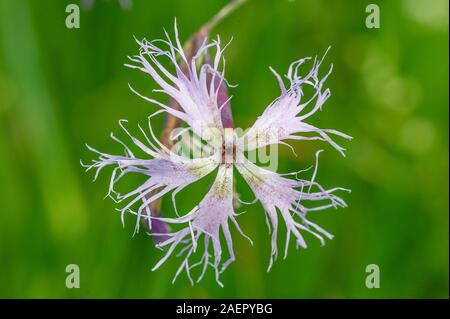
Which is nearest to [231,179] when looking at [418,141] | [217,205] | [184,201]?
[217,205]

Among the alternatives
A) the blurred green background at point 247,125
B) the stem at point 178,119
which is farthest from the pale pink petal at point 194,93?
the blurred green background at point 247,125

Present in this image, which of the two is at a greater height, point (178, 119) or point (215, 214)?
point (178, 119)

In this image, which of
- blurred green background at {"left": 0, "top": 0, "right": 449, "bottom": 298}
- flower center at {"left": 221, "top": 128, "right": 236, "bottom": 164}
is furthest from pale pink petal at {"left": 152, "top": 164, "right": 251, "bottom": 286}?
blurred green background at {"left": 0, "top": 0, "right": 449, "bottom": 298}

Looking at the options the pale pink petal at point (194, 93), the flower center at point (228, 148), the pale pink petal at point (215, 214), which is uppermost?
the pale pink petal at point (194, 93)

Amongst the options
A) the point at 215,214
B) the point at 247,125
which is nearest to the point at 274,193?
the point at 215,214

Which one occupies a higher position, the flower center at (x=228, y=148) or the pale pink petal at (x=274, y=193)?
the flower center at (x=228, y=148)

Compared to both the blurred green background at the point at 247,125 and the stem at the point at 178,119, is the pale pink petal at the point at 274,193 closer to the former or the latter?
the stem at the point at 178,119

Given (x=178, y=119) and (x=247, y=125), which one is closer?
(x=178, y=119)

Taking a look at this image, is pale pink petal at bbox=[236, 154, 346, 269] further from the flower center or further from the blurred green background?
the blurred green background

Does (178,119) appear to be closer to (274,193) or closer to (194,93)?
(194,93)
